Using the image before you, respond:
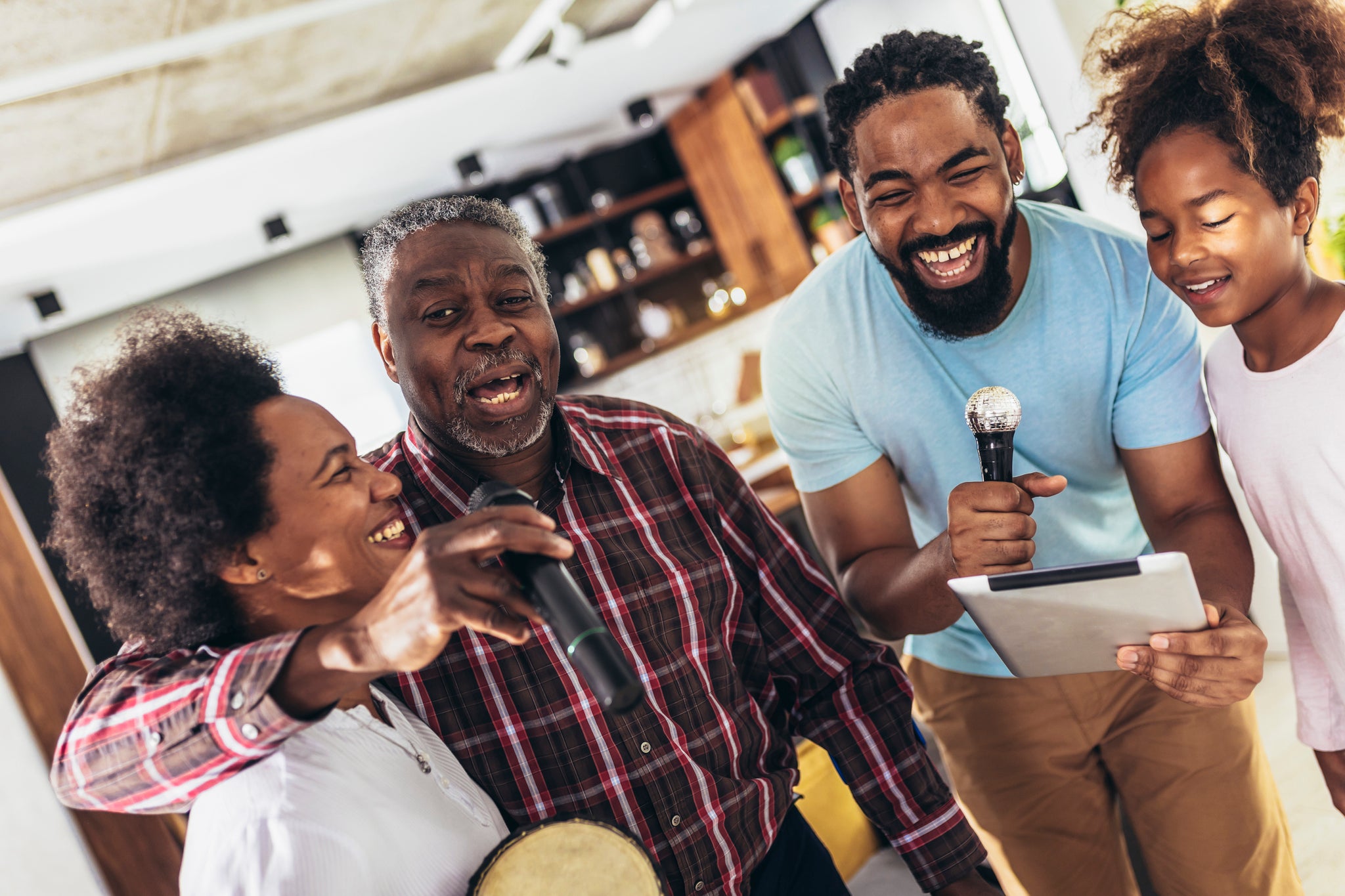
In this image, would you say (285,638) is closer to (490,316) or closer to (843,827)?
(490,316)

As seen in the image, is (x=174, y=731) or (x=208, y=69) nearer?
(x=174, y=731)

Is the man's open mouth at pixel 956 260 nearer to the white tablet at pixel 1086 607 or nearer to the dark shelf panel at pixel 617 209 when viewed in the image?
the white tablet at pixel 1086 607

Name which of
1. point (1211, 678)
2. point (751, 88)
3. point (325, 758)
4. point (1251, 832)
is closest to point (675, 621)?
point (325, 758)

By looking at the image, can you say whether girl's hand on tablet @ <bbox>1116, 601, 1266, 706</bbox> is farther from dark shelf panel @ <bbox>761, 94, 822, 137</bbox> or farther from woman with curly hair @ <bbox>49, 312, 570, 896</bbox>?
dark shelf panel @ <bbox>761, 94, 822, 137</bbox>

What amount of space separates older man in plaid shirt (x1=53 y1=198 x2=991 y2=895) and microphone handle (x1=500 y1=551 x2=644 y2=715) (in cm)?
33

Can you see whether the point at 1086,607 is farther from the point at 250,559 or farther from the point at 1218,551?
the point at 250,559

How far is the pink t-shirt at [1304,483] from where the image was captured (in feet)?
4.04

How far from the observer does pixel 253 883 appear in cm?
77

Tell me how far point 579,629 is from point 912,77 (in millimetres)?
1104

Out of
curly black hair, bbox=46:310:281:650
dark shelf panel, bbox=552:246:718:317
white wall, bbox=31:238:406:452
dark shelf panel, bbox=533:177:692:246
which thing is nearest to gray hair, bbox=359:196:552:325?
curly black hair, bbox=46:310:281:650

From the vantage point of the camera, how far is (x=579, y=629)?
0.69m

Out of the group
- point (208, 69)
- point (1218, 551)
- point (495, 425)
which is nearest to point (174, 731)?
point (495, 425)

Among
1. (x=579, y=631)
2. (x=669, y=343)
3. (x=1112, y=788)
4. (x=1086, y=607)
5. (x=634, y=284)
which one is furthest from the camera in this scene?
(x=634, y=284)

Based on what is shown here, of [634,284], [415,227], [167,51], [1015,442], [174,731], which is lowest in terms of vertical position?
[1015,442]
